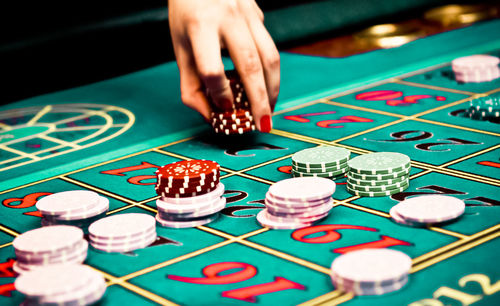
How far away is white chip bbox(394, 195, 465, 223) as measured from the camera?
8.91 feet

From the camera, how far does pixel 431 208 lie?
9.15ft

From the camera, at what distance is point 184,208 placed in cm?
292

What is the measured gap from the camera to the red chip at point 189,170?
3004 mm

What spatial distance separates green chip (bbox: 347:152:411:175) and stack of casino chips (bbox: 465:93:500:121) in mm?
968

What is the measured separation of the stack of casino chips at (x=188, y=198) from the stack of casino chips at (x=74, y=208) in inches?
9.5

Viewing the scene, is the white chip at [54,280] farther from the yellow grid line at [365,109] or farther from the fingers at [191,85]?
the yellow grid line at [365,109]

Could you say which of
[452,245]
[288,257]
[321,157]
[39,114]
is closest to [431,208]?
[452,245]

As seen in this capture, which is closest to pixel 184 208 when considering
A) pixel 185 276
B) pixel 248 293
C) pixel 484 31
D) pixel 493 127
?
pixel 185 276

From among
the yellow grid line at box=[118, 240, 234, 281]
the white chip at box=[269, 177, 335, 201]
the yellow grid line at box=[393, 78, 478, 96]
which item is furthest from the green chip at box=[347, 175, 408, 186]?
the yellow grid line at box=[393, 78, 478, 96]

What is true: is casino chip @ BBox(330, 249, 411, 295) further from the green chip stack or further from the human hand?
the human hand

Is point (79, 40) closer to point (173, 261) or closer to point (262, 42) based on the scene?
point (262, 42)

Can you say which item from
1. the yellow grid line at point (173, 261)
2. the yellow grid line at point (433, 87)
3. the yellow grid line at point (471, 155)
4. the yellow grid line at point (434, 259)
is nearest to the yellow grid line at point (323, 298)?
the yellow grid line at point (434, 259)

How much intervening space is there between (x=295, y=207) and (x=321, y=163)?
516 mm

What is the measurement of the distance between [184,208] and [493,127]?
5.86 feet
